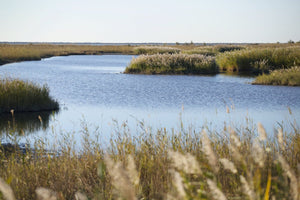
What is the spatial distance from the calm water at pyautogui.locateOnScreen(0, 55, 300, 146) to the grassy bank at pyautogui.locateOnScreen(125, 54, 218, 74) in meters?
3.55

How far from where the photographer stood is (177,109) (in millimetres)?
12367

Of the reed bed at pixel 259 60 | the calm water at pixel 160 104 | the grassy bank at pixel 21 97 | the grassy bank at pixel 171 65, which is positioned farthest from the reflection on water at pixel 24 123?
the reed bed at pixel 259 60

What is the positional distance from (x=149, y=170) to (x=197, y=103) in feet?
29.5

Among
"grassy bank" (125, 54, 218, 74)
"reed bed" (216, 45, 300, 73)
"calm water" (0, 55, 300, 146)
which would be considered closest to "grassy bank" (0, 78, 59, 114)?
"calm water" (0, 55, 300, 146)

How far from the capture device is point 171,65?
84.2ft

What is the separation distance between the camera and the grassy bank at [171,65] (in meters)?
25.4

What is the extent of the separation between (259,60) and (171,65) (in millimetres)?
5570

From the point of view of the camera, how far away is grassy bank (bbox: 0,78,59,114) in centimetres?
1159

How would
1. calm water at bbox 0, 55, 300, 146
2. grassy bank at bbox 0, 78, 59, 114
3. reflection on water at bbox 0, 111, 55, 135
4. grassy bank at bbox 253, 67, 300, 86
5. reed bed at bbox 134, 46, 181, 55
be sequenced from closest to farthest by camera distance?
reflection on water at bbox 0, 111, 55, 135, calm water at bbox 0, 55, 300, 146, grassy bank at bbox 0, 78, 59, 114, grassy bank at bbox 253, 67, 300, 86, reed bed at bbox 134, 46, 181, 55

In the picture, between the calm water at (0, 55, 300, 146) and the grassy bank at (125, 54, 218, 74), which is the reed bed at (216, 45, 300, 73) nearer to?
the grassy bank at (125, 54, 218, 74)

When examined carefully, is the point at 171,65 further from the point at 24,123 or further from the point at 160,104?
the point at 24,123

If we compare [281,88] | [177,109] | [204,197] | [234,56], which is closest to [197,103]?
[177,109]

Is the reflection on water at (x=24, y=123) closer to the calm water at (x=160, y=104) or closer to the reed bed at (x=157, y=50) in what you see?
the calm water at (x=160, y=104)

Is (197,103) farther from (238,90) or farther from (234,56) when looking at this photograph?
(234,56)
